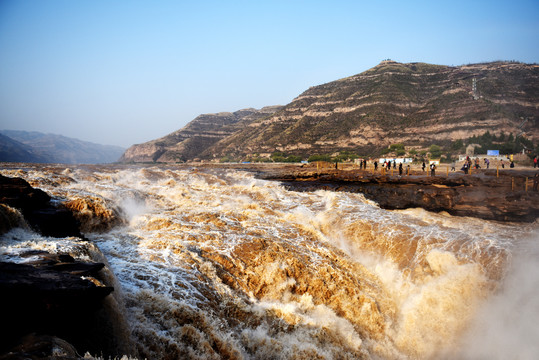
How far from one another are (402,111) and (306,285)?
76914 millimetres

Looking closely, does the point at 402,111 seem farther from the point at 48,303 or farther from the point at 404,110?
the point at 48,303

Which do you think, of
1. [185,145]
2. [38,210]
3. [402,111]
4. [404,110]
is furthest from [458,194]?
[185,145]

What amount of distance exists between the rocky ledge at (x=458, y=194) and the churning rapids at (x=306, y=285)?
7.79 meters

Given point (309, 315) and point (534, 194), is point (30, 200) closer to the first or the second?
point (309, 315)

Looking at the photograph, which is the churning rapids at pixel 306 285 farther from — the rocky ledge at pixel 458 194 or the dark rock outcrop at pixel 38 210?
the rocky ledge at pixel 458 194

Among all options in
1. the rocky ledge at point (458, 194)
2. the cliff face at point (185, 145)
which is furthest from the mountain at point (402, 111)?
the rocky ledge at point (458, 194)

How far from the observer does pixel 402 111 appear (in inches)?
2948

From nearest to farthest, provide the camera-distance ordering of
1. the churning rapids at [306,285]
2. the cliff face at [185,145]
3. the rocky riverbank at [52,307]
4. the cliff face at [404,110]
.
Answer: the rocky riverbank at [52,307]
the churning rapids at [306,285]
the cliff face at [404,110]
the cliff face at [185,145]

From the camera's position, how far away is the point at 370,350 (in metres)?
7.06

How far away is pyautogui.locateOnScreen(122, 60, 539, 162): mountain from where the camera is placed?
202 feet

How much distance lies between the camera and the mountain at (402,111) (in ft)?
202

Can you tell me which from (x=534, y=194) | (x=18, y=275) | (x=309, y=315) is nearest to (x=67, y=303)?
(x=18, y=275)

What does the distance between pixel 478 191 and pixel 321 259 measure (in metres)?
15.6

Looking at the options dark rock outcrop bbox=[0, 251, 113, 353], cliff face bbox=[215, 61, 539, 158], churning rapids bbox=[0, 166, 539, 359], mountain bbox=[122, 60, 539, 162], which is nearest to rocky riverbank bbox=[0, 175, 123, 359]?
dark rock outcrop bbox=[0, 251, 113, 353]
